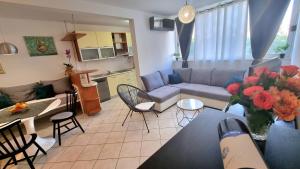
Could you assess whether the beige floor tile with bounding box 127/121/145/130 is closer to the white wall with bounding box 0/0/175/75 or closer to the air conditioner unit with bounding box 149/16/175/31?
the white wall with bounding box 0/0/175/75

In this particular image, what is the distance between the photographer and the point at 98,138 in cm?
248

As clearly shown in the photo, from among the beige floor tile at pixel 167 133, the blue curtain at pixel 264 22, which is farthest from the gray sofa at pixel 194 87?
the beige floor tile at pixel 167 133

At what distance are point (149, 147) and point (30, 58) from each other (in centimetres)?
372

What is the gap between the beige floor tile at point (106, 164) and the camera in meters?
1.85

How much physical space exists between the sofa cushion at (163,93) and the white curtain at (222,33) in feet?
4.51

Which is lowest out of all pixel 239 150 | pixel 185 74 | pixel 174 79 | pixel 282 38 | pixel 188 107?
pixel 188 107

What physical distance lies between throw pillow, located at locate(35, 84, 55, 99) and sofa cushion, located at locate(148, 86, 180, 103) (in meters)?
2.54

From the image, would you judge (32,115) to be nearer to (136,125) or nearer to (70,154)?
(70,154)

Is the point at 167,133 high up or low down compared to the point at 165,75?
down

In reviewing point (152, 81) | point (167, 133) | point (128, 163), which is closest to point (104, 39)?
point (152, 81)

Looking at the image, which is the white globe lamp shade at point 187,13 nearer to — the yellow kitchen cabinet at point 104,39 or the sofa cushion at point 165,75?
the sofa cushion at point 165,75

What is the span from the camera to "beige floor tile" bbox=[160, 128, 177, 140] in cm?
232

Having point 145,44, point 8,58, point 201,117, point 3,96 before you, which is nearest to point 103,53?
point 145,44

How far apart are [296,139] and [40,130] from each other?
3.90 meters
